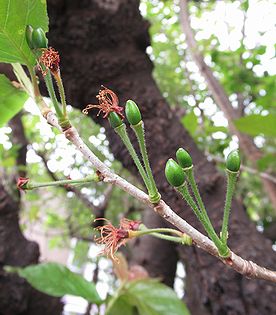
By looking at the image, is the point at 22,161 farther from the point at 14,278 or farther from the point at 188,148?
the point at 188,148

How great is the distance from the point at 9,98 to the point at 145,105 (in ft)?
1.66

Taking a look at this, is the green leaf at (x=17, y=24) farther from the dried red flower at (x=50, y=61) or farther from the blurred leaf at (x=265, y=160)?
the blurred leaf at (x=265, y=160)

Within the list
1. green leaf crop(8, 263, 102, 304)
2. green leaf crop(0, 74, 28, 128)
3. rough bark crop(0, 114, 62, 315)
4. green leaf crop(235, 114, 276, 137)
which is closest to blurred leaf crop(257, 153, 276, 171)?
green leaf crop(235, 114, 276, 137)

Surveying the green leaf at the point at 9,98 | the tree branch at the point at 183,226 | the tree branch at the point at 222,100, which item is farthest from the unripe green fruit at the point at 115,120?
the tree branch at the point at 222,100

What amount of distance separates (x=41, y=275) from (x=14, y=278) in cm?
16

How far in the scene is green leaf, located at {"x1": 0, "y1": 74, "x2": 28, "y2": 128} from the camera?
0.46 metres

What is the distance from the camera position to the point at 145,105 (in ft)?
3.13

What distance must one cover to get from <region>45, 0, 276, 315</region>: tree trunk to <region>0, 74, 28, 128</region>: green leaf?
1.42ft

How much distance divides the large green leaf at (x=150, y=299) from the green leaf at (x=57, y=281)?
66mm

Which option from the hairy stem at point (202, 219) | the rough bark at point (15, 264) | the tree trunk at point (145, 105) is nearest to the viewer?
the hairy stem at point (202, 219)

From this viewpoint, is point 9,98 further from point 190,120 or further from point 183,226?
point 190,120

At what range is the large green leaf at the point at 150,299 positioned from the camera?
2.99 ft

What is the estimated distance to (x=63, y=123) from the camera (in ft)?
1.03

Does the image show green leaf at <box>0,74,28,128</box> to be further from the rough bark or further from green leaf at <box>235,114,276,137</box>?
the rough bark
